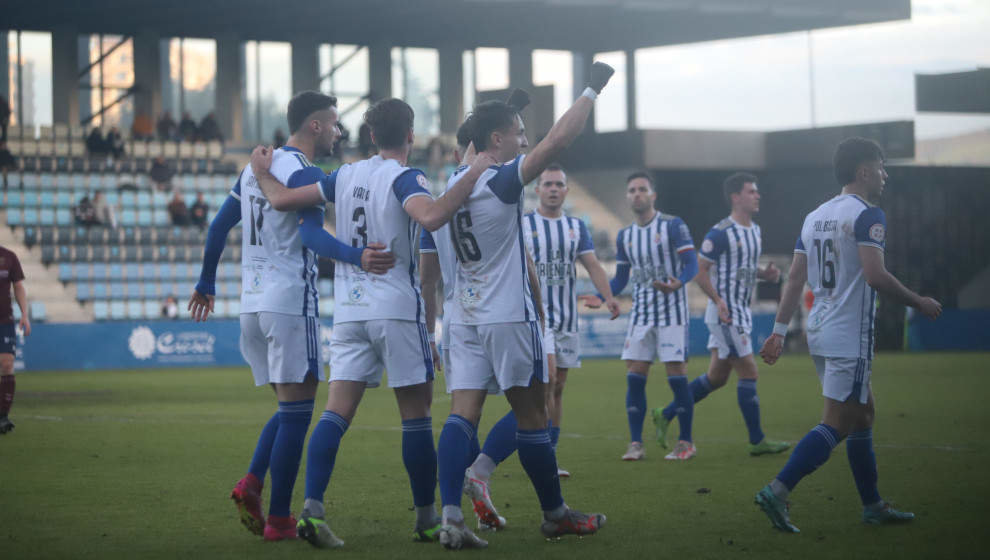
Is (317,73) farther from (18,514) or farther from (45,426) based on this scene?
(18,514)

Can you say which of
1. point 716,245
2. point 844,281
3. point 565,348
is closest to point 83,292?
point 716,245

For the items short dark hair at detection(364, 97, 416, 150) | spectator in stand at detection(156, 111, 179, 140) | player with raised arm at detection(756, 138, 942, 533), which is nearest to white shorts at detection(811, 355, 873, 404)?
player with raised arm at detection(756, 138, 942, 533)

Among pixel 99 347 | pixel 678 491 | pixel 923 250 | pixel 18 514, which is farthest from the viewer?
pixel 923 250

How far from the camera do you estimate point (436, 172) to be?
33.6 meters

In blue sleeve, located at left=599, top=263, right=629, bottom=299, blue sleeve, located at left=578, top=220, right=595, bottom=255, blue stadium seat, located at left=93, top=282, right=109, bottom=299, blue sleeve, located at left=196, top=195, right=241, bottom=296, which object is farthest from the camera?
blue stadium seat, located at left=93, top=282, right=109, bottom=299

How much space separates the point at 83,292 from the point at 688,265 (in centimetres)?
1978

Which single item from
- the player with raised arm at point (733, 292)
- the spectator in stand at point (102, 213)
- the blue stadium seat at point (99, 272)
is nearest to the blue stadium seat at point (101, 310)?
the blue stadium seat at point (99, 272)

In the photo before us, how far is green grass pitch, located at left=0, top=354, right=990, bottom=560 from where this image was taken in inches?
235

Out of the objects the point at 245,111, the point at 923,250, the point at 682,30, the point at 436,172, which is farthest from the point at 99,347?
the point at 923,250

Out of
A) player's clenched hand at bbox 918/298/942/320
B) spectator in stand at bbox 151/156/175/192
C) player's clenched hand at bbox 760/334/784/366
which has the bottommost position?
player's clenched hand at bbox 760/334/784/366

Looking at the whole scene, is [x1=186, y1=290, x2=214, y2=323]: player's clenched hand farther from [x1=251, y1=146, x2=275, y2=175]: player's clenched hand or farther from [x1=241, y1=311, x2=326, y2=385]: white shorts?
[x1=251, y1=146, x2=275, y2=175]: player's clenched hand

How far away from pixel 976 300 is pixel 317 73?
2184 cm

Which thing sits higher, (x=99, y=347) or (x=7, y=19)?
(x=7, y=19)

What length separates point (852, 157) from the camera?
657 cm
